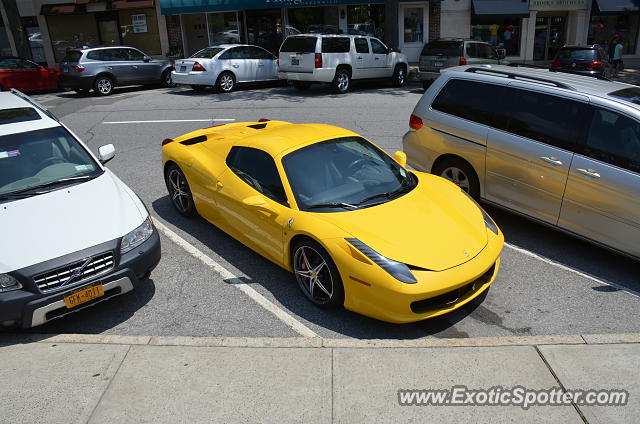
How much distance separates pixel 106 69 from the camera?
57.9 feet

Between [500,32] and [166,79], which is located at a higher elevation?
[500,32]

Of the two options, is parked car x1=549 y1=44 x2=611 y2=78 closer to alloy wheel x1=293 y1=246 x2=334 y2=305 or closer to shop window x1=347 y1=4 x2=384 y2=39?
shop window x1=347 y1=4 x2=384 y2=39

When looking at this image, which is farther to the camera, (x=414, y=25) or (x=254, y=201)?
(x=414, y=25)

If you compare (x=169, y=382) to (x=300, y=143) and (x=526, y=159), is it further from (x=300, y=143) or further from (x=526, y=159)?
(x=526, y=159)

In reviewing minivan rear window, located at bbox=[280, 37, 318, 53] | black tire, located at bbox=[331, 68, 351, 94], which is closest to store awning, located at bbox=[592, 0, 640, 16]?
black tire, located at bbox=[331, 68, 351, 94]

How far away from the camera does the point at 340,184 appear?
5270mm

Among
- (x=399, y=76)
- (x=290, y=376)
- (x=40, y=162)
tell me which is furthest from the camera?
(x=399, y=76)

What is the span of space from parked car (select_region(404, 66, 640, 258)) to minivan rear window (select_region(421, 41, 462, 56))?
10.3 m

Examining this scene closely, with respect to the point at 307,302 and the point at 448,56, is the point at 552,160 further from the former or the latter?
the point at 448,56

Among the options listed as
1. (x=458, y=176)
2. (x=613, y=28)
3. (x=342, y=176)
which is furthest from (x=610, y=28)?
(x=342, y=176)

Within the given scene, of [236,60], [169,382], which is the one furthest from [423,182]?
[236,60]

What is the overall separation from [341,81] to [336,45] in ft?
3.58

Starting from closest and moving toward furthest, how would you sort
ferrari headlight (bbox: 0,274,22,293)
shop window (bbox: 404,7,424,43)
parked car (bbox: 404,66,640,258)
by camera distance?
ferrari headlight (bbox: 0,274,22,293) < parked car (bbox: 404,66,640,258) < shop window (bbox: 404,7,424,43)

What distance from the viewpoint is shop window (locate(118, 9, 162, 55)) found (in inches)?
995
